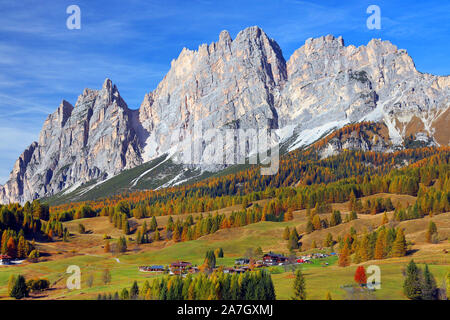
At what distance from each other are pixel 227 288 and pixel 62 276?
55.0 m

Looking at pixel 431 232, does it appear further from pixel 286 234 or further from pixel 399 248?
pixel 286 234

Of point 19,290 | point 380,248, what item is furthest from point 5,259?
point 380,248

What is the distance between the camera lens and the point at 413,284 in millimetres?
75625

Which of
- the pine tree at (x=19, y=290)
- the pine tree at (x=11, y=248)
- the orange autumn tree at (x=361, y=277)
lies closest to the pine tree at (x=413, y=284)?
the orange autumn tree at (x=361, y=277)

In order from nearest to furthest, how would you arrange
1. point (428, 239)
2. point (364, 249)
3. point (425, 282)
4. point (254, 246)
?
1. point (425, 282)
2. point (364, 249)
3. point (428, 239)
4. point (254, 246)

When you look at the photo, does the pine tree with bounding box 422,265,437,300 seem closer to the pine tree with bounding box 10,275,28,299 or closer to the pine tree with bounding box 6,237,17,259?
the pine tree with bounding box 10,275,28,299

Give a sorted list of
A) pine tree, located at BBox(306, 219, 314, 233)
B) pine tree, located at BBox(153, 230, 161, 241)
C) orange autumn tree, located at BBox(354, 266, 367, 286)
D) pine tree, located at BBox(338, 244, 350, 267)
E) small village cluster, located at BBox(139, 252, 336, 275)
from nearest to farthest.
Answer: orange autumn tree, located at BBox(354, 266, 367, 286), pine tree, located at BBox(338, 244, 350, 267), small village cluster, located at BBox(139, 252, 336, 275), pine tree, located at BBox(306, 219, 314, 233), pine tree, located at BBox(153, 230, 161, 241)

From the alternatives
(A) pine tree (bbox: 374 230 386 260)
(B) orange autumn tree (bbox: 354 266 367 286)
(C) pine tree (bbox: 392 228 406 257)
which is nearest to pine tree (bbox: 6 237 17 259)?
(A) pine tree (bbox: 374 230 386 260)

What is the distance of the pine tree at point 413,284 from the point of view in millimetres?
74812

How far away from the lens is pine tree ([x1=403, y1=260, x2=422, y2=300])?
74812mm

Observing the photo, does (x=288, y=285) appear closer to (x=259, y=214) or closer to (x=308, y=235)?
(x=308, y=235)

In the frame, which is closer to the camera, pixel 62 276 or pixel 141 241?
pixel 62 276
